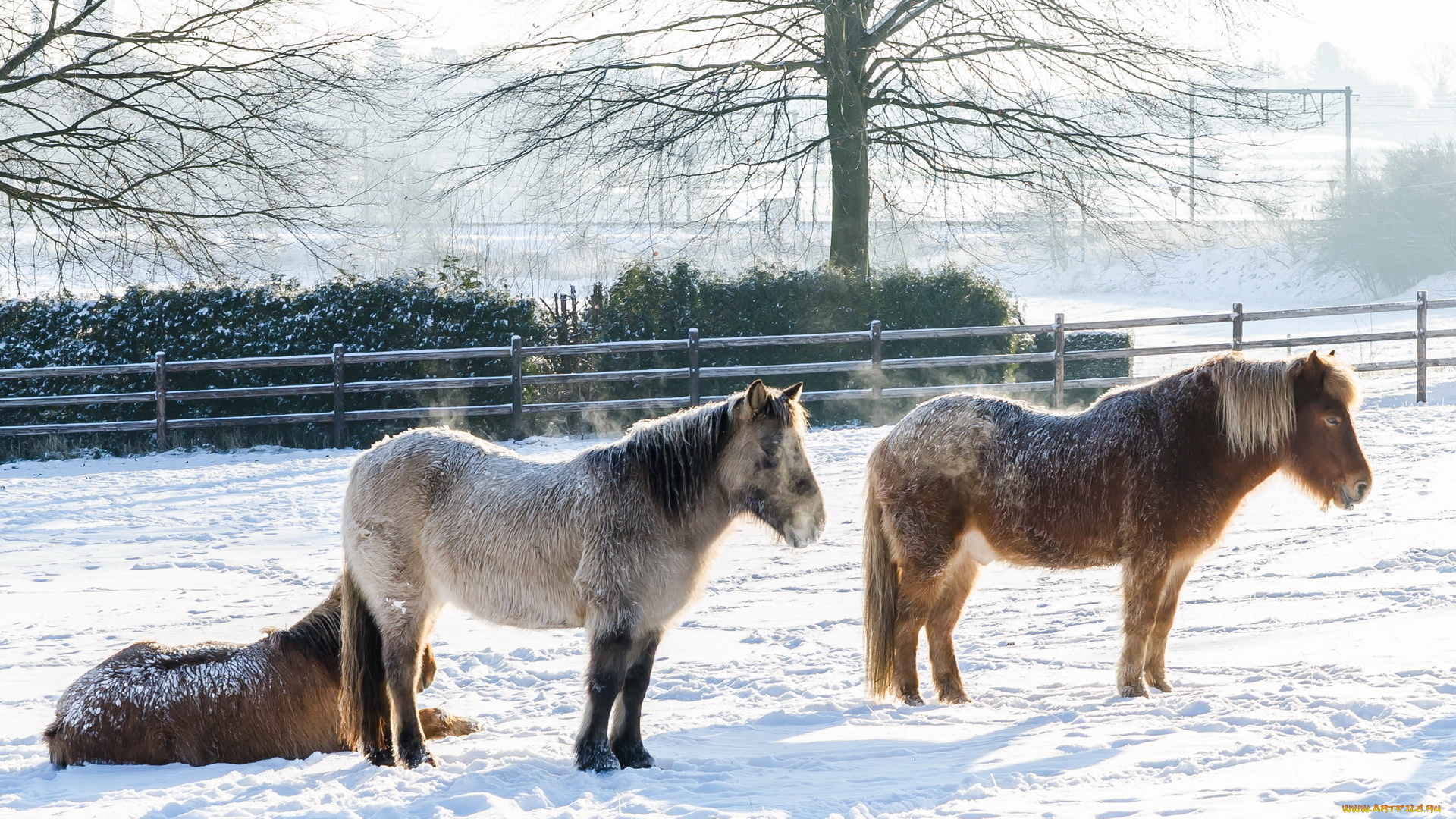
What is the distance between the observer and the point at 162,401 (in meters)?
12.8

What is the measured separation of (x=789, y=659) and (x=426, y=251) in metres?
42.6

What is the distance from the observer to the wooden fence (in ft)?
42.1

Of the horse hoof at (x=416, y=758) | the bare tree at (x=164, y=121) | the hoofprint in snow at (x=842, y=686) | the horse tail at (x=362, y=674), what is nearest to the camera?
the hoofprint in snow at (x=842, y=686)

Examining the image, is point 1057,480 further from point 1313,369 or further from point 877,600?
point 1313,369

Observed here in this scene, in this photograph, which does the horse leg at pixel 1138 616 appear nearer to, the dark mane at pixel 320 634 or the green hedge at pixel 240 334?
the dark mane at pixel 320 634

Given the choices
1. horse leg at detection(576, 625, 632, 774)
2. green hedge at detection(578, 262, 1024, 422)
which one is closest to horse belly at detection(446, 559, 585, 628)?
horse leg at detection(576, 625, 632, 774)

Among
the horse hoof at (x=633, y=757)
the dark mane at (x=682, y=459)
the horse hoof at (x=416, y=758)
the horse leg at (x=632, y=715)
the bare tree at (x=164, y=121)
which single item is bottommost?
the horse hoof at (x=416, y=758)

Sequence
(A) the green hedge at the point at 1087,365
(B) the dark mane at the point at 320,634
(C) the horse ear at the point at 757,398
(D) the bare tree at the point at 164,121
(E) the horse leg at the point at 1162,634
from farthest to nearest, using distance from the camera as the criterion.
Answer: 1. (A) the green hedge at the point at 1087,365
2. (D) the bare tree at the point at 164,121
3. (E) the horse leg at the point at 1162,634
4. (B) the dark mane at the point at 320,634
5. (C) the horse ear at the point at 757,398

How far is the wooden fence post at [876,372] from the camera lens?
1398 centimetres

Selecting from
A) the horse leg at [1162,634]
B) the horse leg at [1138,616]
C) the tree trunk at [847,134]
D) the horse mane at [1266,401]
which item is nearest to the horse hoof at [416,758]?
the horse leg at [1138,616]

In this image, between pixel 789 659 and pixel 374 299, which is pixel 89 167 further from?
pixel 789 659

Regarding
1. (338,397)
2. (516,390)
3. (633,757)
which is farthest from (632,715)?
(338,397)

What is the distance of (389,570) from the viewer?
4375mm

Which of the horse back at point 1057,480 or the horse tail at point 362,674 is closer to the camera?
the horse tail at point 362,674
